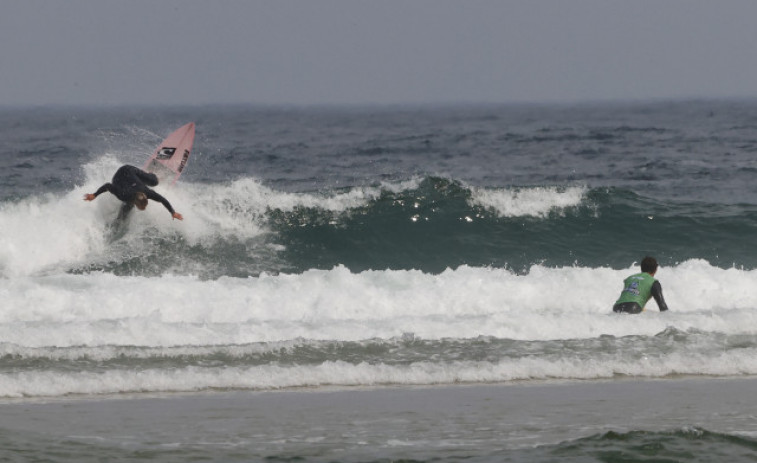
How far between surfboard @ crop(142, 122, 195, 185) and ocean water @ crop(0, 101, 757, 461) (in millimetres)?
522

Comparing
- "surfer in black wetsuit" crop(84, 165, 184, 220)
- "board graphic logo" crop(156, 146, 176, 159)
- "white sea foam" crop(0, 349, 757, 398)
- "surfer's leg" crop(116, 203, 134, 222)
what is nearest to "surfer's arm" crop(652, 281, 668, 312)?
"white sea foam" crop(0, 349, 757, 398)

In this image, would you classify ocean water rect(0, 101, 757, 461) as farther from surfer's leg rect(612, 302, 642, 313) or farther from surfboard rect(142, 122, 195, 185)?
surfboard rect(142, 122, 195, 185)

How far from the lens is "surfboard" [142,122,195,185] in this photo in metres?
17.9

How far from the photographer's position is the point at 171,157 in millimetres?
18266

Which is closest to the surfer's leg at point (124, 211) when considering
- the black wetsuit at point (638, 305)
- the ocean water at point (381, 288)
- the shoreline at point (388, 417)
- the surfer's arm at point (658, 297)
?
the ocean water at point (381, 288)

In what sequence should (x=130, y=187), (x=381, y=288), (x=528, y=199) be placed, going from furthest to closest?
1. (x=528, y=199)
2. (x=130, y=187)
3. (x=381, y=288)

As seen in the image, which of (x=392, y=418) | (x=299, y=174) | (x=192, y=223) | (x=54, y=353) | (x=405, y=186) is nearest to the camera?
(x=392, y=418)

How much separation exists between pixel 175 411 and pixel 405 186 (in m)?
12.4

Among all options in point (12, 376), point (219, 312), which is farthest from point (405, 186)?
point (12, 376)

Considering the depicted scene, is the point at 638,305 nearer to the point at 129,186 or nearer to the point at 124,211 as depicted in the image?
the point at 129,186

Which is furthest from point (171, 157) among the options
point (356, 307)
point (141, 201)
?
point (356, 307)

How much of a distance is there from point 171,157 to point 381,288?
6886mm

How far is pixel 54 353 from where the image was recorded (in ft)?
31.4

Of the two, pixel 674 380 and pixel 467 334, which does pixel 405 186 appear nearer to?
pixel 467 334
